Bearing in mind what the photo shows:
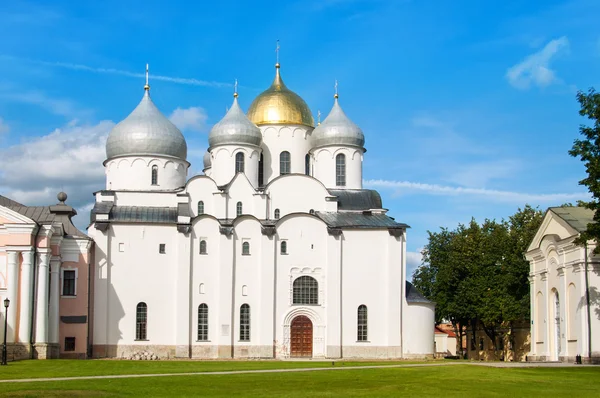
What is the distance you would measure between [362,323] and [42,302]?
19.2 m

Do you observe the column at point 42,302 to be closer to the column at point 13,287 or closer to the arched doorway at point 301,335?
the column at point 13,287

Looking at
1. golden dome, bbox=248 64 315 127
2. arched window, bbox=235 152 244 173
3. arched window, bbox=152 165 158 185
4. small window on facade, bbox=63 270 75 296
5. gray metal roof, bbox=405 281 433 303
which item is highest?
golden dome, bbox=248 64 315 127

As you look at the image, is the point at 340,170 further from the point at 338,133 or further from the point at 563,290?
the point at 563,290

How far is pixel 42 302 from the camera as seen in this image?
46.0 m

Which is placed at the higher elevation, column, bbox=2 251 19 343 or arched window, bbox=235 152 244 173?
arched window, bbox=235 152 244 173

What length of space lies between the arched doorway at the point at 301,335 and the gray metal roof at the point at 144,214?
969 cm

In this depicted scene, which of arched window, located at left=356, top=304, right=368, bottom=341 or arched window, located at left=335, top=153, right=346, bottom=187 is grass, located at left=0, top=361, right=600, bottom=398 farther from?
arched window, located at left=335, top=153, right=346, bottom=187

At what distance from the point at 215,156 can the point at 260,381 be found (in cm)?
3319

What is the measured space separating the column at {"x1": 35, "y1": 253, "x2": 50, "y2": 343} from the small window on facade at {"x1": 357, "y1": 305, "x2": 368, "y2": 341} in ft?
61.5

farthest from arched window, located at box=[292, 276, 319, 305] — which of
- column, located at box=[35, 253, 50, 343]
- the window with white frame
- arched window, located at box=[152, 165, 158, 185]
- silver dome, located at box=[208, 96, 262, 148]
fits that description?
column, located at box=[35, 253, 50, 343]

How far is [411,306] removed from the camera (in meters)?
54.6

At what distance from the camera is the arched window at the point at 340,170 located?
59031mm

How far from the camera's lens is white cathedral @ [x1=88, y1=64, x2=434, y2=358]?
173 feet

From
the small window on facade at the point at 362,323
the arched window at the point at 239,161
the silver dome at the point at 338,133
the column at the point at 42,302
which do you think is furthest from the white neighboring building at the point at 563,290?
the column at the point at 42,302
